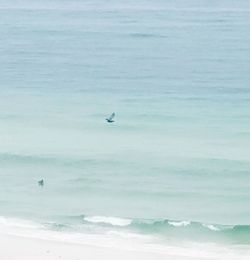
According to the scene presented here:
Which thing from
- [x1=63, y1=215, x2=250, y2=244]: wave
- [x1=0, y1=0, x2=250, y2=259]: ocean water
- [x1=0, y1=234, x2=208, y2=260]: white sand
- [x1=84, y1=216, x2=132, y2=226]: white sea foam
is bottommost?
[x1=0, y1=234, x2=208, y2=260]: white sand

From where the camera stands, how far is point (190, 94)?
193 ft

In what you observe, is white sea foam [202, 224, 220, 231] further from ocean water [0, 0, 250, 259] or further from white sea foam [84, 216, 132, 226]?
white sea foam [84, 216, 132, 226]

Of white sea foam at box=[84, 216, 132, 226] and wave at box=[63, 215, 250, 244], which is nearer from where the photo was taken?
wave at box=[63, 215, 250, 244]

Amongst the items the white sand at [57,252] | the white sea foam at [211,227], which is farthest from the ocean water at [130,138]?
the white sand at [57,252]

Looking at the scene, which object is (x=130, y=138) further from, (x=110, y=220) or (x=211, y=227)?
(x=211, y=227)

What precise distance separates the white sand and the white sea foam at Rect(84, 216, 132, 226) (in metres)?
2.94

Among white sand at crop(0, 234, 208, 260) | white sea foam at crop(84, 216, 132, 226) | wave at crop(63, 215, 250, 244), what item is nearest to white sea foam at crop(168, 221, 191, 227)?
wave at crop(63, 215, 250, 244)

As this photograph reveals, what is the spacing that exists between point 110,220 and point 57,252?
441 centimetres

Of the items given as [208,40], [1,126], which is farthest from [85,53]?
[1,126]

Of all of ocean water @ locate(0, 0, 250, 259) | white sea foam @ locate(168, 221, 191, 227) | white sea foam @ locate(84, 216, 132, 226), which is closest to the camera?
white sea foam @ locate(168, 221, 191, 227)

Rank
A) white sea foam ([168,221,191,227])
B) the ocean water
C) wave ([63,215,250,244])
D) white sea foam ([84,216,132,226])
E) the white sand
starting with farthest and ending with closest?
white sea foam ([84,216,132,226]) → the ocean water → white sea foam ([168,221,191,227]) → wave ([63,215,250,244]) → the white sand

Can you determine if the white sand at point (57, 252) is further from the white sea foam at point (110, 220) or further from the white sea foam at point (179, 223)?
the white sea foam at point (179, 223)

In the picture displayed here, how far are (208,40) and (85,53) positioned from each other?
12.4 metres

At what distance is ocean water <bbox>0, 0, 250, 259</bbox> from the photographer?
36.6 m
